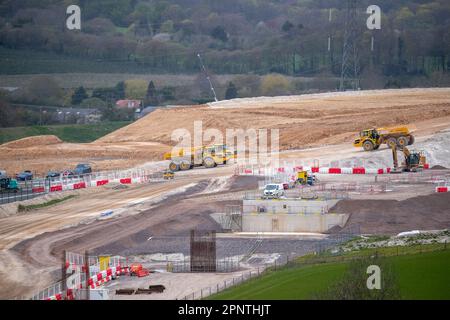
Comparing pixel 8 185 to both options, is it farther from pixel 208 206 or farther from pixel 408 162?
pixel 408 162

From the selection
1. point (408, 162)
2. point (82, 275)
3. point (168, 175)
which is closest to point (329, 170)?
point (408, 162)

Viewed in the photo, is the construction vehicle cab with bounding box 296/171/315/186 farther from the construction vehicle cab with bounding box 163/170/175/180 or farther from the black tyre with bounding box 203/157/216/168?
the black tyre with bounding box 203/157/216/168

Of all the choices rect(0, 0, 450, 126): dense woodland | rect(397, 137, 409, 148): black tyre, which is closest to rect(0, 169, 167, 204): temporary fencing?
rect(397, 137, 409, 148): black tyre

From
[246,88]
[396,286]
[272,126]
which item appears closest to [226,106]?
[272,126]

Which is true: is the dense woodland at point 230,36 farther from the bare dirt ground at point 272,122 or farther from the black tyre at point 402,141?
the black tyre at point 402,141

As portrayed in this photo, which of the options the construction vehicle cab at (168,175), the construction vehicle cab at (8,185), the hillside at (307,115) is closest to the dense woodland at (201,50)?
the hillside at (307,115)

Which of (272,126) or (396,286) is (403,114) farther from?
(396,286)
